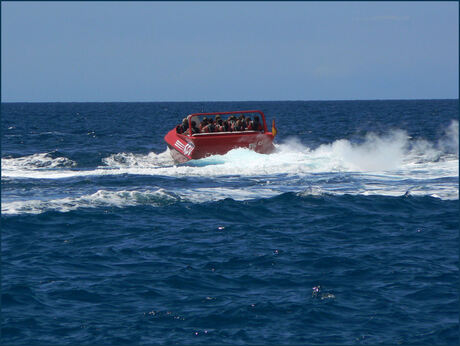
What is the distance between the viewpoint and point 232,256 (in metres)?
12.4

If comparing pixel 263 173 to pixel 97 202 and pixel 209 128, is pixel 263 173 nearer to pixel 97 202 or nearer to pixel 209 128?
pixel 209 128

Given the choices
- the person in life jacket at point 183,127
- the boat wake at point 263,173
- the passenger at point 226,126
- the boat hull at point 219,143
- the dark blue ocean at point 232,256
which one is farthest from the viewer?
the person in life jacket at point 183,127

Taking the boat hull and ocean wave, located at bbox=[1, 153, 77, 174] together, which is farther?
ocean wave, located at bbox=[1, 153, 77, 174]

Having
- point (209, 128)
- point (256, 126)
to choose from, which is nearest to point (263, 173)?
point (209, 128)

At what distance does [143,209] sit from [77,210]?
1604mm

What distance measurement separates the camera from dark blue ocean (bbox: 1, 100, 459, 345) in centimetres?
915

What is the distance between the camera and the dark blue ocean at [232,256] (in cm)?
915

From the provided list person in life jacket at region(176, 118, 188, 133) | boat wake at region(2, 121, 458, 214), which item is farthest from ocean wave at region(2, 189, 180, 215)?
person in life jacket at region(176, 118, 188, 133)

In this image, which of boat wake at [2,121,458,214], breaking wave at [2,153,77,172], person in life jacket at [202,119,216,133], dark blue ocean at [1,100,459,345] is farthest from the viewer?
person in life jacket at [202,119,216,133]

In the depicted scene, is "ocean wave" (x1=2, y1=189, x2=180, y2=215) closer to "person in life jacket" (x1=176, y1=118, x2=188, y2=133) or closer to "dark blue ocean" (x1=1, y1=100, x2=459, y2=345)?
"dark blue ocean" (x1=1, y1=100, x2=459, y2=345)

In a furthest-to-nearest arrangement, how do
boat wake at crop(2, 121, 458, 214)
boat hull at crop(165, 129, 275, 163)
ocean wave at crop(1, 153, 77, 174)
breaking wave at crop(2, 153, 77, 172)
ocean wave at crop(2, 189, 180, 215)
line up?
1. breaking wave at crop(2, 153, 77, 172)
2. ocean wave at crop(1, 153, 77, 174)
3. boat hull at crop(165, 129, 275, 163)
4. boat wake at crop(2, 121, 458, 214)
5. ocean wave at crop(2, 189, 180, 215)

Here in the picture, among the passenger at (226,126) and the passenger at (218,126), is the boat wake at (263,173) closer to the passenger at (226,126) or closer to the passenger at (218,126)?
the passenger at (218,126)

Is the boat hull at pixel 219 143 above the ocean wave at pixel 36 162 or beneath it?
above

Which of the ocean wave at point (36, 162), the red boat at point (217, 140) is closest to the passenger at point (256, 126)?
the red boat at point (217, 140)
